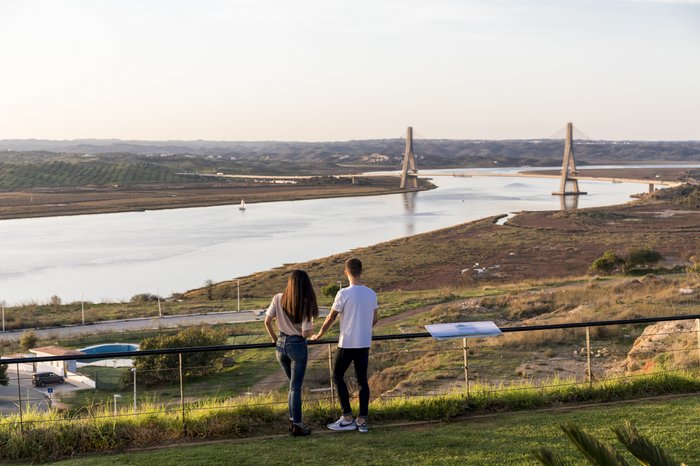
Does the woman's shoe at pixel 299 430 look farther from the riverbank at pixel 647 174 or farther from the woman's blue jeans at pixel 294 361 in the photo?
the riverbank at pixel 647 174

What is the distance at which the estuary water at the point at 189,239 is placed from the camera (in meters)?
30.5

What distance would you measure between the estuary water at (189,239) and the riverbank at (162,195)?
3.09 meters

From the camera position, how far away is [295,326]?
4.22 meters

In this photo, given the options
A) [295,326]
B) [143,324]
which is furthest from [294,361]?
[143,324]

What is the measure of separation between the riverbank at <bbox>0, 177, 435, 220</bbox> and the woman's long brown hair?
5962 centimetres

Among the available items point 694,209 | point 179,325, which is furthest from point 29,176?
point 179,325

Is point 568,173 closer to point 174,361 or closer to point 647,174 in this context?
point 647,174

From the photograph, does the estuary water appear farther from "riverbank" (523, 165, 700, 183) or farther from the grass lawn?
"riverbank" (523, 165, 700, 183)

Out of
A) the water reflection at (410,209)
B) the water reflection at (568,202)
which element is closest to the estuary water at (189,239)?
the water reflection at (410,209)

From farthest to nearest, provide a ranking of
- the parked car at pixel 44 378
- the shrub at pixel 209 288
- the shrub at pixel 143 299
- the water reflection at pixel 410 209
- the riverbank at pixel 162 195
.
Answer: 1. the riverbank at pixel 162 195
2. the water reflection at pixel 410 209
3. the shrub at pixel 209 288
4. the shrub at pixel 143 299
5. the parked car at pixel 44 378

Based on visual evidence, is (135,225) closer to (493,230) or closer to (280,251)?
(280,251)

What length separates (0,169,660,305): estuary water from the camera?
100.0 feet

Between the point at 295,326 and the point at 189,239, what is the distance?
4021 cm

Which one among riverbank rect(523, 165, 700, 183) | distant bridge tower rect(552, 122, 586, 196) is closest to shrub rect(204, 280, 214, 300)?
distant bridge tower rect(552, 122, 586, 196)
